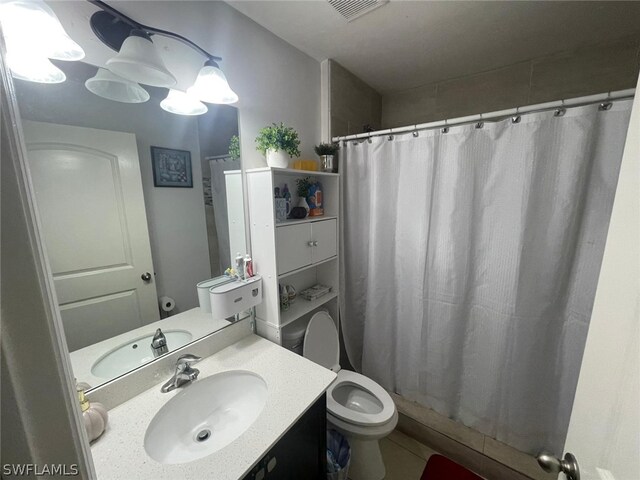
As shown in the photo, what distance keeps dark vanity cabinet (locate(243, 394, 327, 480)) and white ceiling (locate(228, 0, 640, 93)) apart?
68.3 inches

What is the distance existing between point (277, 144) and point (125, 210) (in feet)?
2.24

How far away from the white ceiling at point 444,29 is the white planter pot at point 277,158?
639 mm

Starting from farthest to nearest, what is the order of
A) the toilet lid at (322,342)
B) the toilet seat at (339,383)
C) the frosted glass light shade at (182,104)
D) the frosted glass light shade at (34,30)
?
the toilet lid at (322,342), the toilet seat at (339,383), the frosted glass light shade at (182,104), the frosted glass light shade at (34,30)

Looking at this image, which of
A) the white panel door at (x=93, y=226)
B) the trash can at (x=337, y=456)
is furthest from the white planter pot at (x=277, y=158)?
the trash can at (x=337, y=456)

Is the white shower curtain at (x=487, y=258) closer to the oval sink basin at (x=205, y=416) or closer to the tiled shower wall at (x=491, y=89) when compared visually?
the tiled shower wall at (x=491, y=89)

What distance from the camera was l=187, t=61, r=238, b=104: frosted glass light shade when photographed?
40.7 inches

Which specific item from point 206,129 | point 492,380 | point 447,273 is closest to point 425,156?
point 447,273

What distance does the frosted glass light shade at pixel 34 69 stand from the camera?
2.27ft

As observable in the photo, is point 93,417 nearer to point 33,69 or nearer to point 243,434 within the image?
point 243,434

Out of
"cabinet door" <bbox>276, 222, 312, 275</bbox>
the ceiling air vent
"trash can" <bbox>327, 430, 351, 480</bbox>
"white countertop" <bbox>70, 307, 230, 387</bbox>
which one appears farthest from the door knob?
the ceiling air vent

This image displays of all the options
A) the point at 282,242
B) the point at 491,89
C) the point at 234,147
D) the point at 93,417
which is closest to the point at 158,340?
the point at 93,417

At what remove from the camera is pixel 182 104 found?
1056 mm

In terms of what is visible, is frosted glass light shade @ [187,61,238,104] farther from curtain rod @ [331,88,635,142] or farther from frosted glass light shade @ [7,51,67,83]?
curtain rod @ [331,88,635,142]

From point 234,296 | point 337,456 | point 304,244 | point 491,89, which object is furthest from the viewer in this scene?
point 491,89
